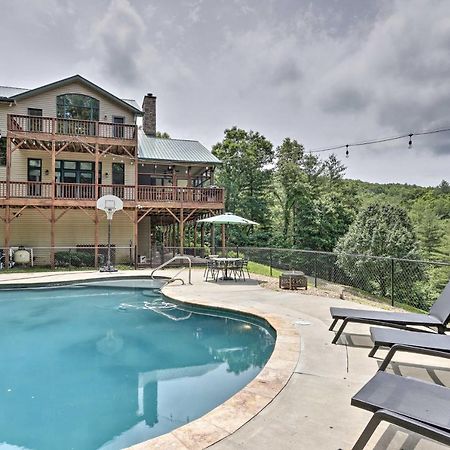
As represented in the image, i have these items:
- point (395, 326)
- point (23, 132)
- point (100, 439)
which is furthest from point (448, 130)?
point (23, 132)

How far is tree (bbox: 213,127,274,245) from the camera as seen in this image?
30.4m

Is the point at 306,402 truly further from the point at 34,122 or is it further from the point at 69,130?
the point at 34,122

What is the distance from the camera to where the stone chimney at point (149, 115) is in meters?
23.1

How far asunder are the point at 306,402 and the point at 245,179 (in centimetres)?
2846

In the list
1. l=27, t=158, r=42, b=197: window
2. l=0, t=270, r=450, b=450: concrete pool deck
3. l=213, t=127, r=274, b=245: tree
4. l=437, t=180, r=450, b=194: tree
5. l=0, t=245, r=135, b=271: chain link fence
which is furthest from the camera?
l=437, t=180, r=450, b=194: tree

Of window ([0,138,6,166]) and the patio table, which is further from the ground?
window ([0,138,6,166])

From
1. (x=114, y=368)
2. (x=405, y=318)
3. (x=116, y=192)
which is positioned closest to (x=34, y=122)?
(x=116, y=192)

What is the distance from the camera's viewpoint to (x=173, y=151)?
68.0 ft

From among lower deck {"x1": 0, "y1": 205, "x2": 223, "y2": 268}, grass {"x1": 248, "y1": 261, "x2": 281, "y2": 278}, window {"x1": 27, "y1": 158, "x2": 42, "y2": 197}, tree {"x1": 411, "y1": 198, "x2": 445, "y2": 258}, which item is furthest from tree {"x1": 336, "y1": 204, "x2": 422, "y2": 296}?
window {"x1": 27, "y1": 158, "x2": 42, "y2": 197}

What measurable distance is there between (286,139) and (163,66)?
20.5 metres

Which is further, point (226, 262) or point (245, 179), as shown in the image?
point (245, 179)

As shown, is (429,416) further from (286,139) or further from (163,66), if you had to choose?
(286,139)

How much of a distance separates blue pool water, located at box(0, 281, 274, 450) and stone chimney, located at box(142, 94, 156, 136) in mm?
16397

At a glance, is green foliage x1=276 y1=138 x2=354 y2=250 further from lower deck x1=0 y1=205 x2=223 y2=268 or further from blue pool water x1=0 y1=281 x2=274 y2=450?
blue pool water x1=0 y1=281 x2=274 y2=450
